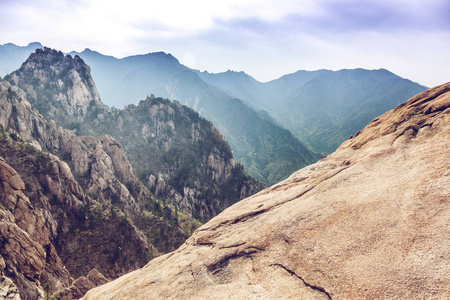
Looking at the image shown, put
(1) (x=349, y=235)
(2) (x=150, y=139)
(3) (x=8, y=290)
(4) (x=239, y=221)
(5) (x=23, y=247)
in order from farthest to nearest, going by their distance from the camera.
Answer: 1. (2) (x=150, y=139)
2. (5) (x=23, y=247)
3. (3) (x=8, y=290)
4. (4) (x=239, y=221)
5. (1) (x=349, y=235)

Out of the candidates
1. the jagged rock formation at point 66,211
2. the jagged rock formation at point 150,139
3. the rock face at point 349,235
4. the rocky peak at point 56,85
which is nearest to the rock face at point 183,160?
the jagged rock formation at point 150,139

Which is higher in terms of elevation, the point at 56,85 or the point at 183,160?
the point at 56,85

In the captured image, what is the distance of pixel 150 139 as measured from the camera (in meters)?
186

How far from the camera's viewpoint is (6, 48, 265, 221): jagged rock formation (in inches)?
6004

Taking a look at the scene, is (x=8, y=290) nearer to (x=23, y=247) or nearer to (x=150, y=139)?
(x=23, y=247)

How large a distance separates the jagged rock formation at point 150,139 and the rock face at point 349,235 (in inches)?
4701

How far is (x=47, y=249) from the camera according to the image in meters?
57.2

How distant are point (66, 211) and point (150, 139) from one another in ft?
372

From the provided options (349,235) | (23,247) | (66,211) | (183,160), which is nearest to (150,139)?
(183,160)

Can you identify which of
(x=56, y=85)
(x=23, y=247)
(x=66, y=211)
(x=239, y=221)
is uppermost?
(x=56, y=85)

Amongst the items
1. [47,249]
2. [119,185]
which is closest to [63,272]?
[47,249]

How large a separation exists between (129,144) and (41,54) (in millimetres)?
97864

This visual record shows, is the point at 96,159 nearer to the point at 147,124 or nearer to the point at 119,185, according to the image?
the point at 119,185

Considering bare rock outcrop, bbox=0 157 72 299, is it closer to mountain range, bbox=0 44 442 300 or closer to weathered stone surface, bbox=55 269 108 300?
mountain range, bbox=0 44 442 300
